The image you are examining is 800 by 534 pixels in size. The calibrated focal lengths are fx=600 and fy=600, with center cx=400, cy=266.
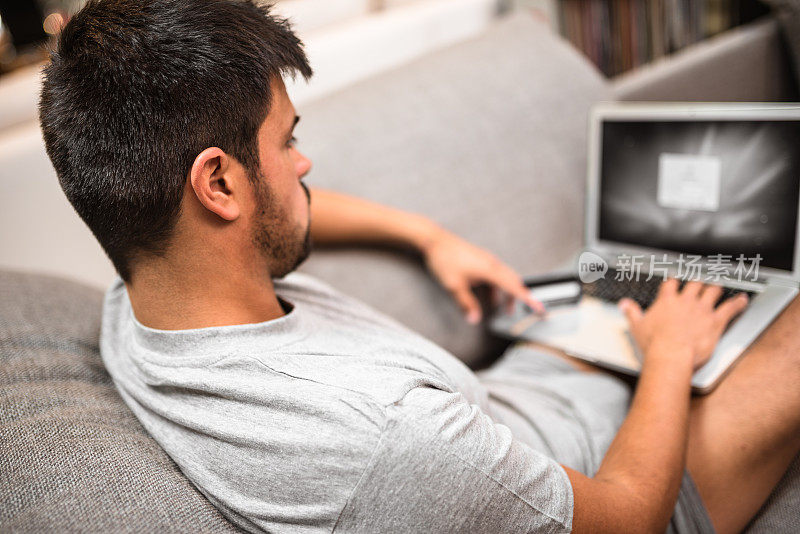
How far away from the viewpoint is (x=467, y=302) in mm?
1161

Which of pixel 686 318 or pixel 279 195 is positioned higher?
pixel 279 195

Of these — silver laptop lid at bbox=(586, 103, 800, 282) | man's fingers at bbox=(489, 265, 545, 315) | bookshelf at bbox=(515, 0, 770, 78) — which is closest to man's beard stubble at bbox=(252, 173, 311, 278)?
man's fingers at bbox=(489, 265, 545, 315)

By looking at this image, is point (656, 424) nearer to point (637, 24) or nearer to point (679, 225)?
point (679, 225)

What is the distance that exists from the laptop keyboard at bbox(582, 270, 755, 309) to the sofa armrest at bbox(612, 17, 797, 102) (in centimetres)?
66

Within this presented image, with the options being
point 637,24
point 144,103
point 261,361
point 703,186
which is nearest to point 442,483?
point 261,361

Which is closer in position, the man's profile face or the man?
the man

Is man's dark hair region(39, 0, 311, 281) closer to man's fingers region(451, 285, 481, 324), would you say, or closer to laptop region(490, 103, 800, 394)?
man's fingers region(451, 285, 481, 324)

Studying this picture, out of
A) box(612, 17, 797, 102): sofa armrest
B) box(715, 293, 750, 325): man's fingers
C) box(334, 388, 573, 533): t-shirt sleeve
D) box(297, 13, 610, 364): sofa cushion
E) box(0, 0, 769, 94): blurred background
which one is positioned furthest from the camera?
box(612, 17, 797, 102): sofa armrest

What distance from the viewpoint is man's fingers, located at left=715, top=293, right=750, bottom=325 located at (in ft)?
3.09

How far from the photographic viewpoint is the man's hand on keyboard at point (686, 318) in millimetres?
901

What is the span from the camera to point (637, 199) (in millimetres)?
1202

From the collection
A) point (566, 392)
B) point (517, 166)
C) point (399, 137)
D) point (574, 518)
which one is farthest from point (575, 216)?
point (574, 518)

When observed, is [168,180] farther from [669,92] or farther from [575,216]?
[669,92]

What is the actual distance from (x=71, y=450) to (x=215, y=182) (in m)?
0.33
